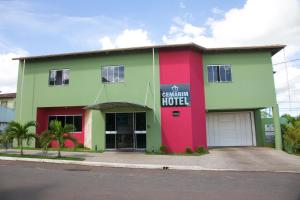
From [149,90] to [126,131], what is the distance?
127 inches

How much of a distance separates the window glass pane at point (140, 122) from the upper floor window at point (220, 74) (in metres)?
5.46

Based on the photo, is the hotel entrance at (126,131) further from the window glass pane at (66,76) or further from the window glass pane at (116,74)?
the window glass pane at (66,76)

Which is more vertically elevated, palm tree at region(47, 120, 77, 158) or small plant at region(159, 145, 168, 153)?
palm tree at region(47, 120, 77, 158)

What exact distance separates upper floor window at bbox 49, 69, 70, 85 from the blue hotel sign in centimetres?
726

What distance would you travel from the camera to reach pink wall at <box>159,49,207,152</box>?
18.2 meters

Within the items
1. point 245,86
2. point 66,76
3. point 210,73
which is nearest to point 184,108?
point 210,73

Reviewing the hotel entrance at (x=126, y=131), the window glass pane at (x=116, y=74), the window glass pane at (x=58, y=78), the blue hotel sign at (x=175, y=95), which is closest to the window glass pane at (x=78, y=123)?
the hotel entrance at (x=126, y=131)

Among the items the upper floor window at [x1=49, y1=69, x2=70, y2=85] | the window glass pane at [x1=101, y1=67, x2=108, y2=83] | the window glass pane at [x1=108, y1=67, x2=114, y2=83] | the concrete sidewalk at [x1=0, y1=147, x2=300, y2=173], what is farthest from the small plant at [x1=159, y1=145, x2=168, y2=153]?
the upper floor window at [x1=49, y1=69, x2=70, y2=85]

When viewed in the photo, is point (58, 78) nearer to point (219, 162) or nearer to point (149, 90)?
point (149, 90)

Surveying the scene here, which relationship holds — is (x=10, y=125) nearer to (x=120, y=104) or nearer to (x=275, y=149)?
(x=120, y=104)

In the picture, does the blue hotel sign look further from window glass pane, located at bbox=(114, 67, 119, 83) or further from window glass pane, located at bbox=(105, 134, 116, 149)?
window glass pane, located at bbox=(105, 134, 116, 149)

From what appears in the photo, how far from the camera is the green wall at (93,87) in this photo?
62.5 feet

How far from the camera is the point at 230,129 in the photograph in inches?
845

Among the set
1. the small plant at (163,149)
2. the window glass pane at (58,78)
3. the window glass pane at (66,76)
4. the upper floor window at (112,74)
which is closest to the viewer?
the small plant at (163,149)
